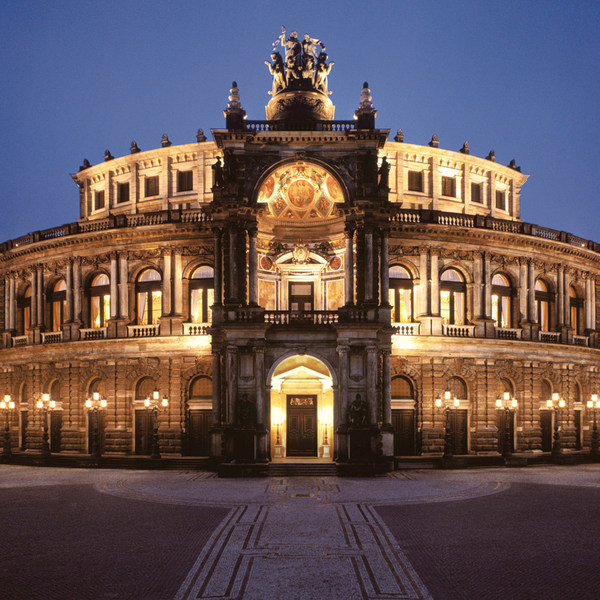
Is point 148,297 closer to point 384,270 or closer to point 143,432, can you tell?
point 143,432

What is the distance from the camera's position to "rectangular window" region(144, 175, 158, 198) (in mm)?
45650

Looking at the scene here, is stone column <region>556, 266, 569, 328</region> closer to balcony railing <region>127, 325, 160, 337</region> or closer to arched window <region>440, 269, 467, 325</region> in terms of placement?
arched window <region>440, 269, 467, 325</region>

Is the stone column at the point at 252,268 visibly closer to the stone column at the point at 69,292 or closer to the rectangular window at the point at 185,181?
the rectangular window at the point at 185,181

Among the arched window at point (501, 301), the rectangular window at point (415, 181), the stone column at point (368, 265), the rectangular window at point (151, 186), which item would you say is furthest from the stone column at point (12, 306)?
the arched window at point (501, 301)

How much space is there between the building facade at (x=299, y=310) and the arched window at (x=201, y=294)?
0.33 ft

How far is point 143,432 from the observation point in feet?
127

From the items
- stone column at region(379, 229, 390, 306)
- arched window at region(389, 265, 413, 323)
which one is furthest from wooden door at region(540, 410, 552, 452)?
stone column at region(379, 229, 390, 306)

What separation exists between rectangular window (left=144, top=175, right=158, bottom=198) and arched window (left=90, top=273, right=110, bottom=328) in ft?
26.8

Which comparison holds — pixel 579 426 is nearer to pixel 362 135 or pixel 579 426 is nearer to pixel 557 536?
pixel 362 135

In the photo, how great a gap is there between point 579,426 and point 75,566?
37.8 m

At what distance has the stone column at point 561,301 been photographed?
41775 millimetres

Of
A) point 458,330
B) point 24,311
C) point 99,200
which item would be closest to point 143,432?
point 24,311

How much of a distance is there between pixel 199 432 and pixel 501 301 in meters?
21.5

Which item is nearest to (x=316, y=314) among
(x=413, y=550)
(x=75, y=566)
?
(x=413, y=550)
